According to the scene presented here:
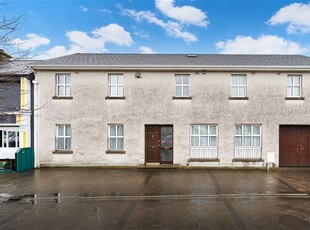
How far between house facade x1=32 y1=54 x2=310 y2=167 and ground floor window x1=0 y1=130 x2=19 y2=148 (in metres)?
1.37

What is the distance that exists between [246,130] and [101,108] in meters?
8.52

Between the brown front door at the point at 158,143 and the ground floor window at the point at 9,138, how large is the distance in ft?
25.1

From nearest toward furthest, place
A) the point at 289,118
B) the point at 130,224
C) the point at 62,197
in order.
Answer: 1. the point at 130,224
2. the point at 62,197
3. the point at 289,118

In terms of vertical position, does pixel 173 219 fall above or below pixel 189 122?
below

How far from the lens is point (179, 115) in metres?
15.0

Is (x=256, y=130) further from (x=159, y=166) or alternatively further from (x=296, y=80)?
(x=159, y=166)

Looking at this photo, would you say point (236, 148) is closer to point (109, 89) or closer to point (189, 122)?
point (189, 122)

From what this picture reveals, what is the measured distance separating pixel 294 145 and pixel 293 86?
3436mm

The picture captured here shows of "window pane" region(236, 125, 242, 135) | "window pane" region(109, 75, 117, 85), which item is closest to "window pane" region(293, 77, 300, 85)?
"window pane" region(236, 125, 242, 135)

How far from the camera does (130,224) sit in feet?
22.2

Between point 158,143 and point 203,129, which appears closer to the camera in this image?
point 203,129

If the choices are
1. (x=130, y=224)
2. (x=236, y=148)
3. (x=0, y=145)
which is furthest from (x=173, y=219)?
(x=0, y=145)

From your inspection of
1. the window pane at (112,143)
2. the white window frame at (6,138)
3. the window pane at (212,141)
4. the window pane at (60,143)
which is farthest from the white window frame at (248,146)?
the white window frame at (6,138)

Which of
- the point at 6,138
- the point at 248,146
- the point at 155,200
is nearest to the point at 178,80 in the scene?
the point at 248,146
